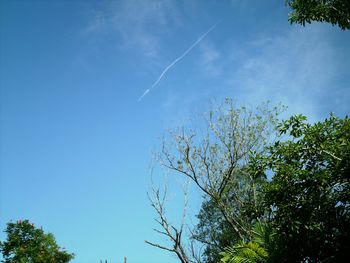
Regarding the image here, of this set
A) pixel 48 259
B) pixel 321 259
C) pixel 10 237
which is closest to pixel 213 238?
pixel 48 259

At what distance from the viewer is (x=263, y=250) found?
8.27 m

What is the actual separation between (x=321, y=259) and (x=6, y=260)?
17360mm

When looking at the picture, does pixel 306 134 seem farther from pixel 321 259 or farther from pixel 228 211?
pixel 228 211

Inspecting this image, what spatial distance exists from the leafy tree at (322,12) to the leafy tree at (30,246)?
1795 cm

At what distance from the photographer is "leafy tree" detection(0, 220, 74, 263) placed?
17914 mm

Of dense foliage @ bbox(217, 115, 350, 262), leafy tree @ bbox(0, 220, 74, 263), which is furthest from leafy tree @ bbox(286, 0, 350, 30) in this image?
leafy tree @ bbox(0, 220, 74, 263)

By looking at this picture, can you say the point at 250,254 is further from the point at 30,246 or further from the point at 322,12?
the point at 30,246

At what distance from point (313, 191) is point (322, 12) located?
4.88 m

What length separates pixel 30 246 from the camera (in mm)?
18391

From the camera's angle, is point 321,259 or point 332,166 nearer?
point 332,166

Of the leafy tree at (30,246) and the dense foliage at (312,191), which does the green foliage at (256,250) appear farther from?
the leafy tree at (30,246)

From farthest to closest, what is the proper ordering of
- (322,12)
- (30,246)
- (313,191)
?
(30,246)
(322,12)
(313,191)

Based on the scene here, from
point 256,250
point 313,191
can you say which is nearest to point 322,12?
point 313,191

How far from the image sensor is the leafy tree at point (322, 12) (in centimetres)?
827
